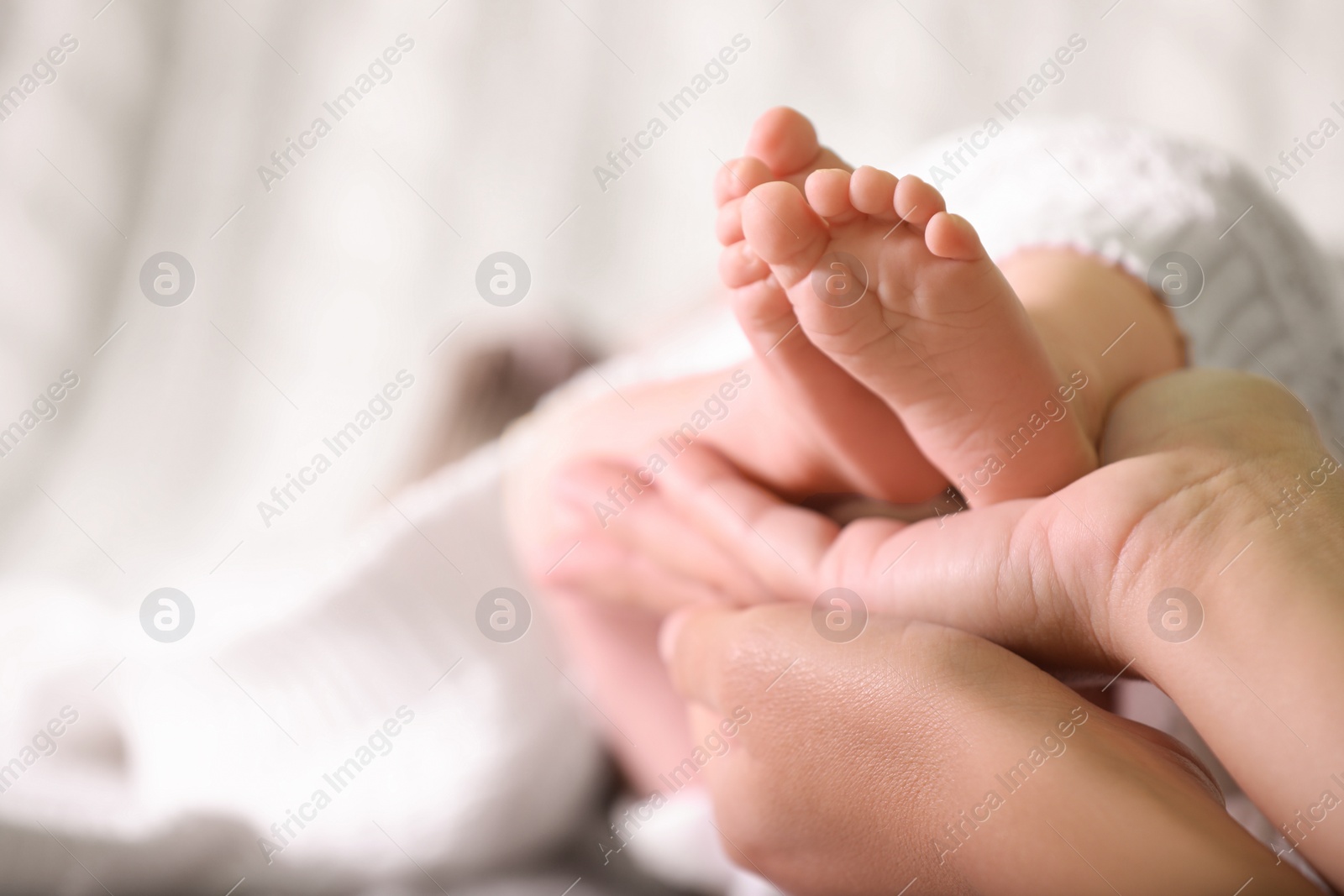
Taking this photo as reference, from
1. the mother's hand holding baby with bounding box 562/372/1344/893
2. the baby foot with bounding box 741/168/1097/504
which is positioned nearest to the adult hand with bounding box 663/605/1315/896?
the mother's hand holding baby with bounding box 562/372/1344/893

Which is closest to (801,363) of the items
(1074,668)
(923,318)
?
(923,318)

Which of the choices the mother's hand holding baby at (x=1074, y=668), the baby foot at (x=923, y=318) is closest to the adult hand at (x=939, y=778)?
the mother's hand holding baby at (x=1074, y=668)

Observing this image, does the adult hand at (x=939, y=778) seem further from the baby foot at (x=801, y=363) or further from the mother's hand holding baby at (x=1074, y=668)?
the baby foot at (x=801, y=363)

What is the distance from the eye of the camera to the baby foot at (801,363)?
1.64 feet

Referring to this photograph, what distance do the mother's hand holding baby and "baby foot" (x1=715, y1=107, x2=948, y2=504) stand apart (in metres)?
0.04

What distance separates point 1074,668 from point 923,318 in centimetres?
19

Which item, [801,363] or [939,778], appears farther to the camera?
[801,363]

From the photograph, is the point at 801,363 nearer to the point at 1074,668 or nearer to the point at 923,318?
the point at 923,318

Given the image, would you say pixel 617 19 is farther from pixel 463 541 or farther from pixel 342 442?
pixel 463 541

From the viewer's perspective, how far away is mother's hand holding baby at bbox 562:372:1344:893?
362 mm

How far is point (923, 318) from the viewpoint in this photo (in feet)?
1.53

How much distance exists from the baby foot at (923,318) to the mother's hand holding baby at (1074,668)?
0.10 ft

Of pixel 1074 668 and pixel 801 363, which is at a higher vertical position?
pixel 801 363

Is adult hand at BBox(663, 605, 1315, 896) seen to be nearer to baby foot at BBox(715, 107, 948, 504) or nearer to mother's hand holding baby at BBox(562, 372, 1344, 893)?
mother's hand holding baby at BBox(562, 372, 1344, 893)
